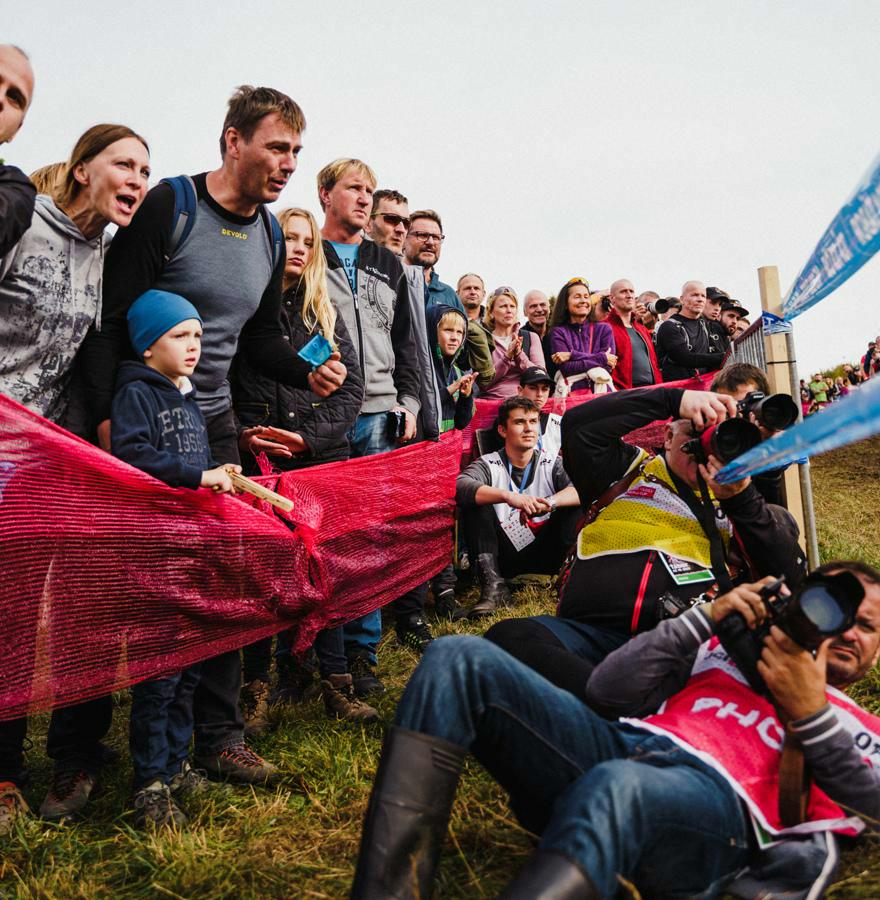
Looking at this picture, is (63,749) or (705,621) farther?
(63,749)

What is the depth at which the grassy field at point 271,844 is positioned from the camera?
229cm

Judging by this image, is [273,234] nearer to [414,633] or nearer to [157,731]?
[157,731]

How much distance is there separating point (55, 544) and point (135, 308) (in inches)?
33.4

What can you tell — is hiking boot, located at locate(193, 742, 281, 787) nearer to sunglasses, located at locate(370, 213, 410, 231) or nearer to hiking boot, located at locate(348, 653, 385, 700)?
hiking boot, located at locate(348, 653, 385, 700)

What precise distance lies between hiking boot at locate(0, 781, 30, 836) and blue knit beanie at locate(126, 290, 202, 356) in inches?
57.4

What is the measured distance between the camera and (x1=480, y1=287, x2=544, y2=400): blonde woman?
692 centimetres

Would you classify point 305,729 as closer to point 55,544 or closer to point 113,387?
point 55,544

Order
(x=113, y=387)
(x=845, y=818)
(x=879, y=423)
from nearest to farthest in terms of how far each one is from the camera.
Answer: (x=879, y=423)
(x=845, y=818)
(x=113, y=387)

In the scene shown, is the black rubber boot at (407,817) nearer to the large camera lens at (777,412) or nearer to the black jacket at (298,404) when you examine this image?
the large camera lens at (777,412)

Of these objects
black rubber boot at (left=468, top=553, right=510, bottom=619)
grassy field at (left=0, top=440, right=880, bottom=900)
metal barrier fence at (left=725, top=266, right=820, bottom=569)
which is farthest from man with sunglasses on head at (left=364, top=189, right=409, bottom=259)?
grassy field at (left=0, top=440, right=880, bottom=900)

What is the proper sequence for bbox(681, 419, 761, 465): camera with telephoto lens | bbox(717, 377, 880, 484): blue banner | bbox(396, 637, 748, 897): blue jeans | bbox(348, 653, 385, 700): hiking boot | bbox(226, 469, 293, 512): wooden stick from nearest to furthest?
bbox(717, 377, 880, 484): blue banner < bbox(396, 637, 748, 897): blue jeans < bbox(681, 419, 761, 465): camera with telephoto lens < bbox(226, 469, 293, 512): wooden stick < bbox(348, 653, 385, 700): hiking boot

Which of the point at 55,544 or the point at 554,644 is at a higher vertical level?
the point at 55,544

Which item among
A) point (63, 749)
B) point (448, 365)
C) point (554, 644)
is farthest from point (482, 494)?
point (63, 749)

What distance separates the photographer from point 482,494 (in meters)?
5.40
